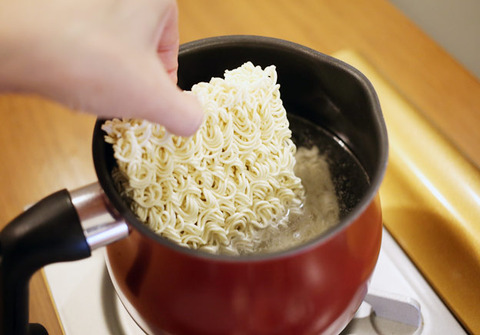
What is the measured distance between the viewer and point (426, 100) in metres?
1.01

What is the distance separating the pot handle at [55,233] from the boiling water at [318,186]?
22cm

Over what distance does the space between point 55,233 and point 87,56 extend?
191mm

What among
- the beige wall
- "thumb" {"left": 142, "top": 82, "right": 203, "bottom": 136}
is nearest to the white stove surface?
"thumb" {"left": 142, "top": 82, "right": 203, "bottom": 136}

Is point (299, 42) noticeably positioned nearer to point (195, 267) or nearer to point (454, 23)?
point (454, 23)

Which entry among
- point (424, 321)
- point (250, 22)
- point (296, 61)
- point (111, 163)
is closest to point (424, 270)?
point (424, 321)

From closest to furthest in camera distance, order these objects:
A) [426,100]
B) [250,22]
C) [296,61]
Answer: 1. [296,61]
2. [426,100]
3. [250,22]

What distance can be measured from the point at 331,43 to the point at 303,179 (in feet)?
1.56

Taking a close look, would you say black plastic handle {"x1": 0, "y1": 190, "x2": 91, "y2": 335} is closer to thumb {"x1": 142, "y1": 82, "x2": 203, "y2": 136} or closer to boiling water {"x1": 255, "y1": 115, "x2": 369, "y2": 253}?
thumb {"x1": 142, "y1": 82, "x2": 203, "y2": 136}

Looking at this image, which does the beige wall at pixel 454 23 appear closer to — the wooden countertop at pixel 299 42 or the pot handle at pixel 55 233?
the wooden countertop at pixel 299 42

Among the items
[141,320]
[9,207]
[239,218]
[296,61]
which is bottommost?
[9,207]

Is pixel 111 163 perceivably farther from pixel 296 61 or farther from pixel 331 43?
pixel 331 43

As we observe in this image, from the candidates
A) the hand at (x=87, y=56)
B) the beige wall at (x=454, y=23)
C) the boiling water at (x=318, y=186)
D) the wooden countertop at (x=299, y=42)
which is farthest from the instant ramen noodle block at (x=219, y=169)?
the beige wall at (x=454, y=23)

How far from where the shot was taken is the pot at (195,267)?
46 centimetres

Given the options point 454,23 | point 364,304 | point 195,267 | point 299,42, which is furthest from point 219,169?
point 454,23
